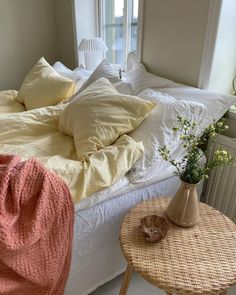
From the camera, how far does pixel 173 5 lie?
56.0 inches

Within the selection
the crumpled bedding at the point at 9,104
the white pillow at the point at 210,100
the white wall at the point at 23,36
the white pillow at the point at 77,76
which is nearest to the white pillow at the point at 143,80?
the white pillow at the point at 210,100

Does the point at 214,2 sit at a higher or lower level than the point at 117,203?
higher

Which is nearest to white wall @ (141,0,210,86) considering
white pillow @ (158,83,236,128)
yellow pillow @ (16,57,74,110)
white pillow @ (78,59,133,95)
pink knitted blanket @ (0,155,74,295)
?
white pillow @ (158,83,236,128)

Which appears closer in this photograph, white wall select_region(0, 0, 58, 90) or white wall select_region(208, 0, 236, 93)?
white wall select_region(208, 0, 236, 93)

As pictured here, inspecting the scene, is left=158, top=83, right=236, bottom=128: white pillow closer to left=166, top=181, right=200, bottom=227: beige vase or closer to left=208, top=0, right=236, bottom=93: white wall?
left=208, top=0, right=236, bottom=93: white wall

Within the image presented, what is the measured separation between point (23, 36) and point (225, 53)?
2325 mm

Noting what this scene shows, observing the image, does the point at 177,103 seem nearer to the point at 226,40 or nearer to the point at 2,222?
the point at 226,40

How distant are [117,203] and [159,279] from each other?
1.22ft

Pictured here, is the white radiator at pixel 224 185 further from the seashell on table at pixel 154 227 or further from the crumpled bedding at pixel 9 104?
the crumpled bedding at pixel 9 104

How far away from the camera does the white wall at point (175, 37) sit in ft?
4.36

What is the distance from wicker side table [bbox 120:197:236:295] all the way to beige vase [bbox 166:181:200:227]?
33mm

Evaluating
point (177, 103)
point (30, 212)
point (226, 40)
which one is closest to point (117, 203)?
point (30, 212)

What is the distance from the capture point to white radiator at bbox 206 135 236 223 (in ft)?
4.21

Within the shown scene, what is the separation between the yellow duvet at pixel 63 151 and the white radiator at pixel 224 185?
1.62 feet
